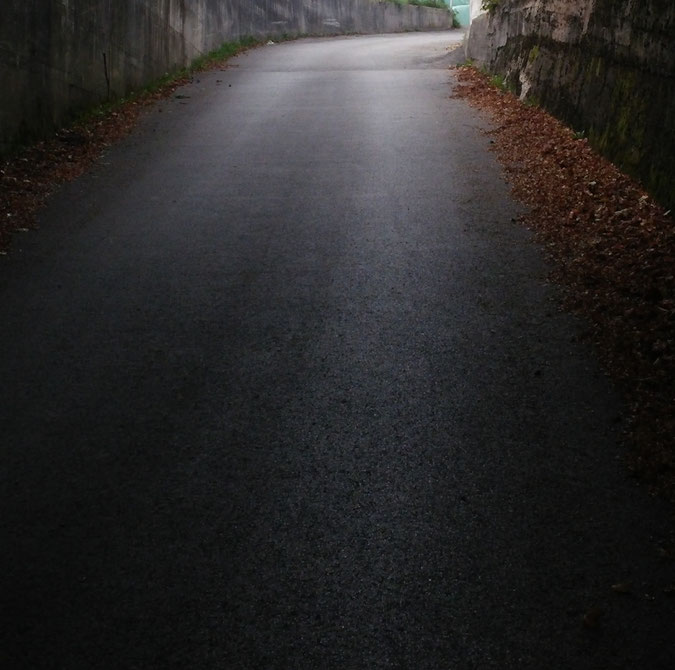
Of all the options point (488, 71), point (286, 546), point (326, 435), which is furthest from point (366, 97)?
point (286, 546)

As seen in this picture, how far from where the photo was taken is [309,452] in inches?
192

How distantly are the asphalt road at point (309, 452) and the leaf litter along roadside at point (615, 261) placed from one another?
0.67ft

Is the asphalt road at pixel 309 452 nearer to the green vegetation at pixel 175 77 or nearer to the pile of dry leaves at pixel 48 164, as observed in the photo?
the pile of dry leaves at pixel 48 164

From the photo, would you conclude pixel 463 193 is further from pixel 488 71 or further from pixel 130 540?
pixel 488 71

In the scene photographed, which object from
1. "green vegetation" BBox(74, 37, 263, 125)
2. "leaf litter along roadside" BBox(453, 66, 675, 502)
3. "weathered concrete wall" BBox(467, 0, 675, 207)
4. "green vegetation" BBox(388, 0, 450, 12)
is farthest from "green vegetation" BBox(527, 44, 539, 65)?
"green vegetation" BBox(388, 0, 450, 12)

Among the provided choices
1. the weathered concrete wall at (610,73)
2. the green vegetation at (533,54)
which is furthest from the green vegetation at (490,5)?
the green vegetation at (533,54)

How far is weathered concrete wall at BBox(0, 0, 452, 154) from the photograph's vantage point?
10711 millimetres

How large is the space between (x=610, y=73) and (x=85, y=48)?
309 inches

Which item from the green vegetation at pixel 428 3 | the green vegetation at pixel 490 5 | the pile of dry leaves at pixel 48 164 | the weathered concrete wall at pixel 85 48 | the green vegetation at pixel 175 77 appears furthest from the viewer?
the green vegetation at pixel 428 3

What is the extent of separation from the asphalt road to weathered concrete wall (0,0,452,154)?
2.64m

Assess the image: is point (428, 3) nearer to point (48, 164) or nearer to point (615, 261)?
point (48, 164)

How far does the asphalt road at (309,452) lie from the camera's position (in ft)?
11.8

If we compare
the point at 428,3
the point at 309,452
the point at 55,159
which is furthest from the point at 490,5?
the point at 428,3

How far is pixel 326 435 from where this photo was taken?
5055 millimetres
